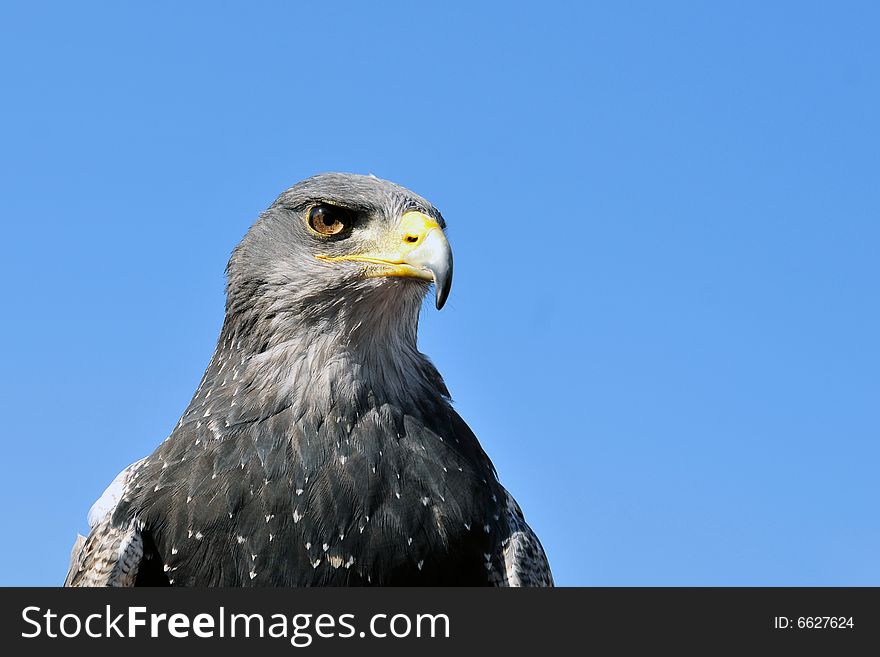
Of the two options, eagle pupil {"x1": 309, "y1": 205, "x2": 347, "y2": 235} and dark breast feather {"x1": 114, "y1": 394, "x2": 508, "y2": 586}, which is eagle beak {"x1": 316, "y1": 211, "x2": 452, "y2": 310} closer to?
eagle pupil {"x1": 309, "y1": 205, "x2": 347, "y2": 235}

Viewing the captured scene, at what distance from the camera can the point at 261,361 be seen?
802cm

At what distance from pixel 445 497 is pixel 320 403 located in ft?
3.58

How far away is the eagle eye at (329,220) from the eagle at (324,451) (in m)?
0.01

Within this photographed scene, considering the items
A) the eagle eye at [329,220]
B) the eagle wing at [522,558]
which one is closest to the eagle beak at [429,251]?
the eagle eye at [329,220]

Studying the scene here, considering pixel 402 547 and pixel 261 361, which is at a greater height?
pixel 261 361

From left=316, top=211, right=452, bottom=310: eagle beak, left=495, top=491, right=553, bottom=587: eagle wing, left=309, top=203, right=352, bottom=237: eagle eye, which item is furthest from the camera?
left=309, top=203, right=352, bottom=237: eagle eye

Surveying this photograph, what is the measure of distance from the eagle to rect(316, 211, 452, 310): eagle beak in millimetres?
11

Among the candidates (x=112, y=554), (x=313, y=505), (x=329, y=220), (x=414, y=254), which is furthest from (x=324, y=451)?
(x=329, y=220)

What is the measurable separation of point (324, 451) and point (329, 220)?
1733 mm

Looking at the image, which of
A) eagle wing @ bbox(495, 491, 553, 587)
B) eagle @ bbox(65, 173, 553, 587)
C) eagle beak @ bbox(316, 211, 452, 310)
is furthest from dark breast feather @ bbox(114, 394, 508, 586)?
eagle beak @ bbox(316, 211, 452, 310)

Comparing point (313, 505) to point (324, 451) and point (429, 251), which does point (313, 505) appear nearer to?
point (324, 451)

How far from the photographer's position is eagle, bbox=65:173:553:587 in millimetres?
7559
